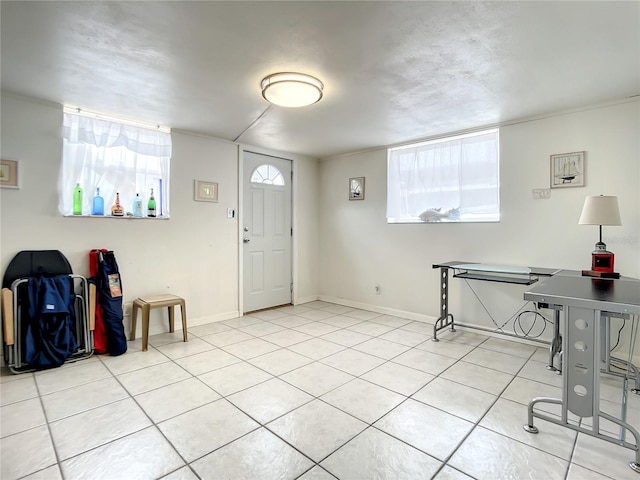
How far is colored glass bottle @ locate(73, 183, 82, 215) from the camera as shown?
10.1 ft

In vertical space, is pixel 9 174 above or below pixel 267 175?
below

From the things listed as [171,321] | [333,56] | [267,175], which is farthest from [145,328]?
[333,56]

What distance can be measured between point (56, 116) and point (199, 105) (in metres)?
1.28

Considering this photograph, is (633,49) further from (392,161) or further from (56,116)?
(56,116)

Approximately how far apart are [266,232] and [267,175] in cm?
82

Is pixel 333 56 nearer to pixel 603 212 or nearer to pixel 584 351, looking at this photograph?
pixel 584 351

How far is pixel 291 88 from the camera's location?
96.6 inches

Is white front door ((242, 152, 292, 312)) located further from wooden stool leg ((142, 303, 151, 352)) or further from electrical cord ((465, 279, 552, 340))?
electrical cord ((465, 279, 552, 340))

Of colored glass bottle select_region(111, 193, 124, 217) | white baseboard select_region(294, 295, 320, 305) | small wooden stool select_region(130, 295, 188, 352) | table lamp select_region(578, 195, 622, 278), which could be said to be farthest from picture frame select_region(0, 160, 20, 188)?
table lamp select_region(578, 195, 622, 278)

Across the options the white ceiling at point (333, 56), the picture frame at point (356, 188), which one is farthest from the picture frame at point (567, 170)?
the picture frame at point (356, 188)

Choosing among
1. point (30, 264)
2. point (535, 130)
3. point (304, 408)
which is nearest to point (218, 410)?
point (304, 408)

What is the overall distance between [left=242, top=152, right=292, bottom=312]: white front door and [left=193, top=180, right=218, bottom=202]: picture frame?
46cm

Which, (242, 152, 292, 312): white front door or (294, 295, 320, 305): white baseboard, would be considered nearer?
(242, 152, 292, 312): white front door

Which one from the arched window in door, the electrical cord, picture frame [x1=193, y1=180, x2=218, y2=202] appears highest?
the arched window in door
